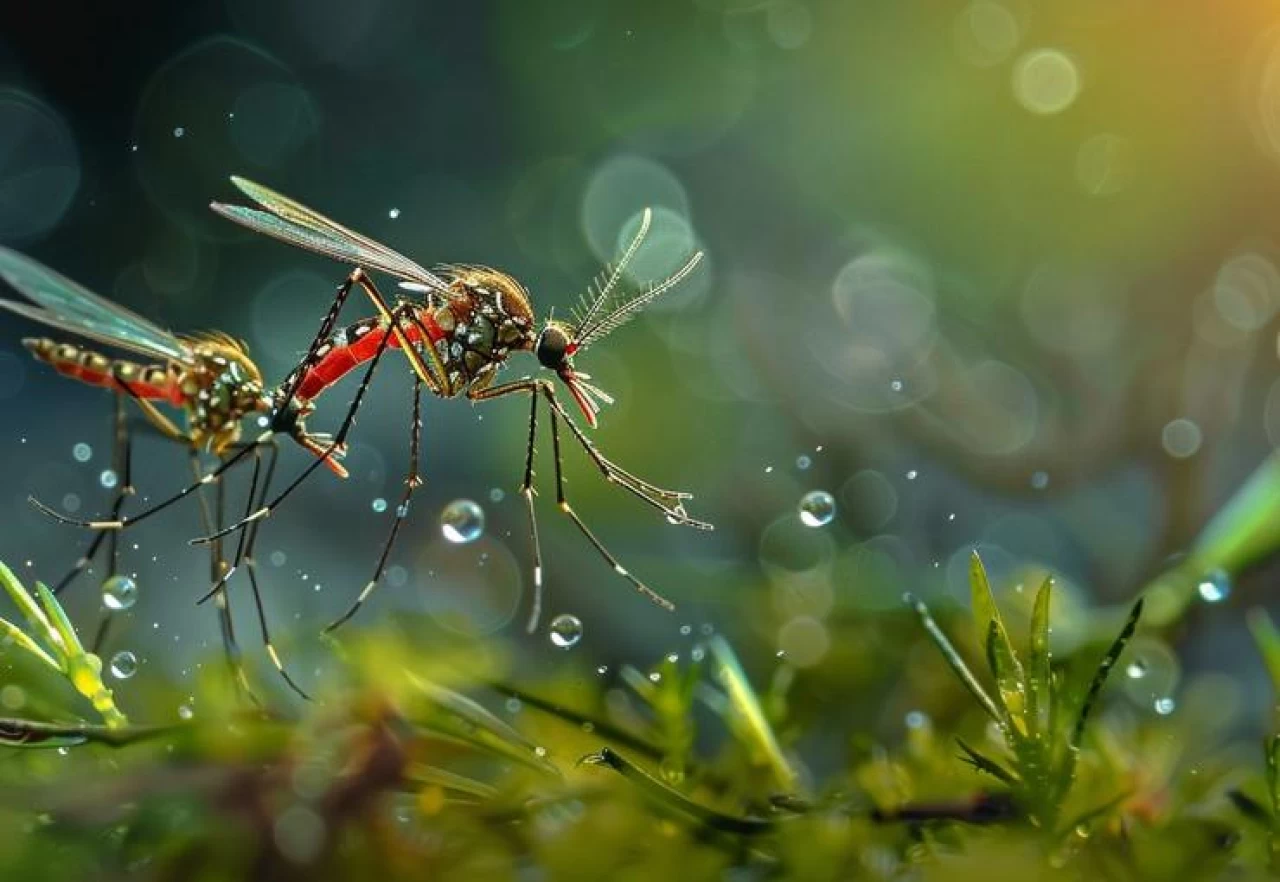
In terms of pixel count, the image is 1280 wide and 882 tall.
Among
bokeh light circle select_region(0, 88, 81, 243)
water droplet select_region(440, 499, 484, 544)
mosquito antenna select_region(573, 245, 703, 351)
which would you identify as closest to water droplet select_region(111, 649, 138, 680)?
water droplet select_region(440, 499, 484, 544)

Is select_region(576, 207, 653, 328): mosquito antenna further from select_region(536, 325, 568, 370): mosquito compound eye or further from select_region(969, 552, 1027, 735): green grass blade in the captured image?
select_region(969, 552, 1027, 735): green grass blade

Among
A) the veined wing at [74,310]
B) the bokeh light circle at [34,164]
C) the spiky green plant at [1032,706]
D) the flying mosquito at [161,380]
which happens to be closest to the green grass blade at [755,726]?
the spiky green plant at [1032,706]

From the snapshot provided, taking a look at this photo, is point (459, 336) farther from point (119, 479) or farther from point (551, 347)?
point (119, 479)

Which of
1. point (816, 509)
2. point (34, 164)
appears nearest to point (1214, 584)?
point (816, 509)

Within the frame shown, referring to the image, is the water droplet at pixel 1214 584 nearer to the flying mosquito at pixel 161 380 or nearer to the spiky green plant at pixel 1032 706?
the spiky green plant at pixel 1032 706

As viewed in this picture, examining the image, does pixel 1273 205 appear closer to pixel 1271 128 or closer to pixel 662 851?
pixel 1271 128

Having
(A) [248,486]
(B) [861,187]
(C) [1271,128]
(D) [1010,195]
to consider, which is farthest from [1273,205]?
(A) [248,486]

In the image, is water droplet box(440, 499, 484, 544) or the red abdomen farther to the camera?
the red abdomen
